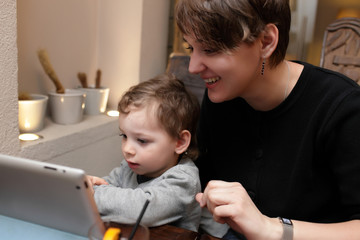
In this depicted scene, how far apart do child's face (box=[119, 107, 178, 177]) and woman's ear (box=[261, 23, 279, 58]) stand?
1.17 ft

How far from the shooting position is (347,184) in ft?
3.16

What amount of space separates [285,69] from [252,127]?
0.21 metres

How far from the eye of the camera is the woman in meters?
0.89

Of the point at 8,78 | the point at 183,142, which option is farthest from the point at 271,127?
the point at 8,78

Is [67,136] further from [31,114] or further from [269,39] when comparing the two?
[269,39]

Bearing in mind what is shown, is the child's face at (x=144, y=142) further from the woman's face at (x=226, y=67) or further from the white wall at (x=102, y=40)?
the white wall at (x=102, y=40)

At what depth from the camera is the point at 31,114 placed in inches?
66.7

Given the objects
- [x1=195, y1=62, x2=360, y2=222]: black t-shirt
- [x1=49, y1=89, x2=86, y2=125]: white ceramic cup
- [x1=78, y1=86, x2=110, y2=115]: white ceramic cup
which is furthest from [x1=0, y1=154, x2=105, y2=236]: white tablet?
[x1=78, y1=86, x2=110, y2=115]: white ceramic cup

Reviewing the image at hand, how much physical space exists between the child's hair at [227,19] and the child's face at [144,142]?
27 cm

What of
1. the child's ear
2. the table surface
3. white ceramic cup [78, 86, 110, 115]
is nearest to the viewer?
the table surface

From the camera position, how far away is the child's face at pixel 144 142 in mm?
1068

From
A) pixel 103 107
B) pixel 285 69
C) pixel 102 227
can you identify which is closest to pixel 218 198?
pixel 102 227

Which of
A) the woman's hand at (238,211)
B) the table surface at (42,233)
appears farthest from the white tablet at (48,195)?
the woman's hand at (238,211)

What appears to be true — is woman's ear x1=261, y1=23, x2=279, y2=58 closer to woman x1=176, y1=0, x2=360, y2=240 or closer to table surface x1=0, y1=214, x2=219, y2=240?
woman x1=176, y1=0, x2=360, y2=240
